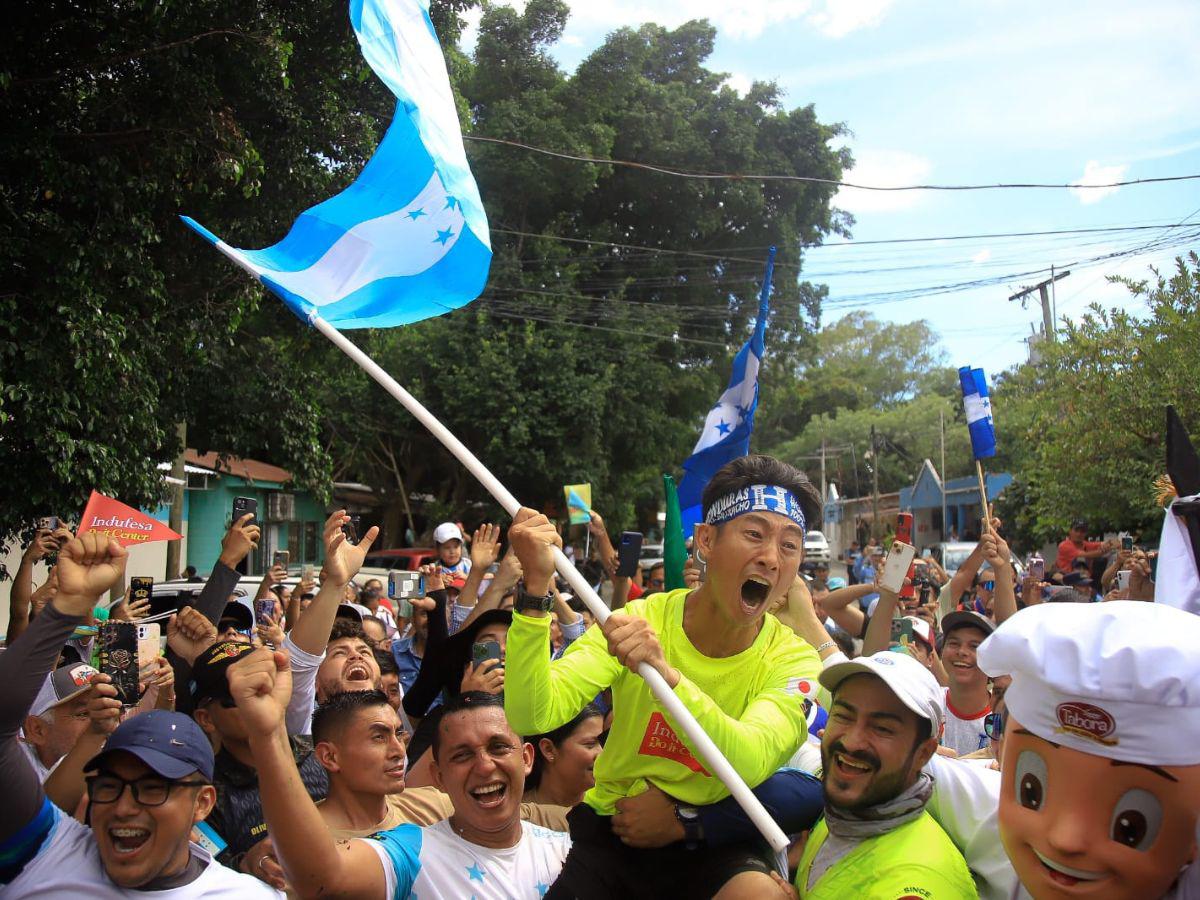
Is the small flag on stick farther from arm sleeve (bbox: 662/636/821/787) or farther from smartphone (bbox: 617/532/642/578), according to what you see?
arm sleeve (bbox: 662/636/821/787)

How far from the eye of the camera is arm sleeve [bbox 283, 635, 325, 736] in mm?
4332

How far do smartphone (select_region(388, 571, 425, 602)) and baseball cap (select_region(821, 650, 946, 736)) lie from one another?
467 cm

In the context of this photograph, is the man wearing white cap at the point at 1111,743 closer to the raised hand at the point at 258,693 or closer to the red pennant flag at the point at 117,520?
the raised hand at the point at 258,693

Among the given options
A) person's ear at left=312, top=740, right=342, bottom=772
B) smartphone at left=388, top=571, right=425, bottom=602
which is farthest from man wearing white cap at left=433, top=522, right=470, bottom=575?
person's ear at left=312, top=740, right=342, bottom=772

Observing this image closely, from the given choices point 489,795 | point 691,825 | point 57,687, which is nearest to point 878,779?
point 691,825

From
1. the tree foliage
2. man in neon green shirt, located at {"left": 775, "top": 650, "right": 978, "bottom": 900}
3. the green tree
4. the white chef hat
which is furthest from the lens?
the green tree

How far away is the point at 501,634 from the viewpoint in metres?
4.82

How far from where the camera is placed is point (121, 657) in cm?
336

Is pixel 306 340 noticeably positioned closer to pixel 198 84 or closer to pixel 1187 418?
pixel 198 84

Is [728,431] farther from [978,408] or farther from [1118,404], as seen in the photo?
[1118,404]

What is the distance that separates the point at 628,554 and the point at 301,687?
7.32 ft

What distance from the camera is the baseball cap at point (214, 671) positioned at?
12.9 feet

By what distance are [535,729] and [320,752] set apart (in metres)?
1.16

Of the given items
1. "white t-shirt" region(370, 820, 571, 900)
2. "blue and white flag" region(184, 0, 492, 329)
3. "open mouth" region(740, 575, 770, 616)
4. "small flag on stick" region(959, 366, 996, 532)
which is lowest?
"white t-shirt" region(370, 820, 571, 900)
